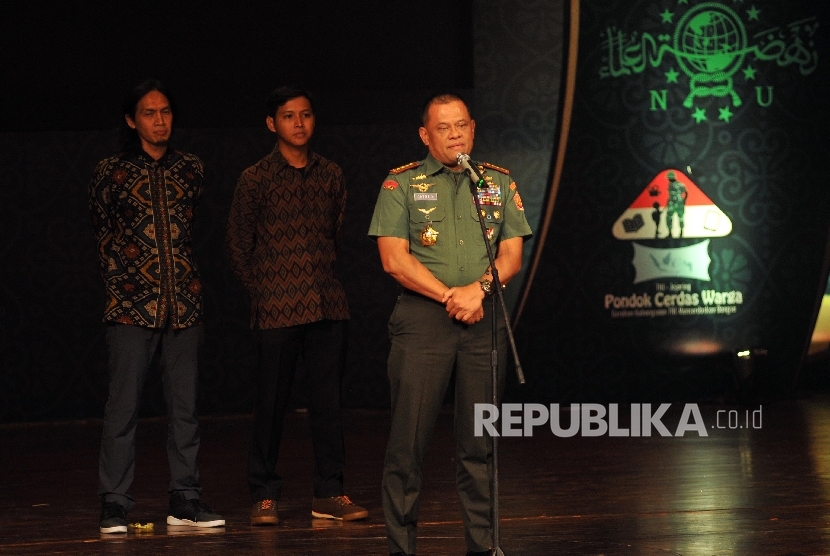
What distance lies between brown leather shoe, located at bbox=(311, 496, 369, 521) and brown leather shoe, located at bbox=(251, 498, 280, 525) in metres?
0.17

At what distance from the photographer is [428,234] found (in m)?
3.50

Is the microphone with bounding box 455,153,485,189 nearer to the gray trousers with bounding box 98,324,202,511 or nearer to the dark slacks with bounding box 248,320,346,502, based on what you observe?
the dark slacks with bounding box 248,320,346,502

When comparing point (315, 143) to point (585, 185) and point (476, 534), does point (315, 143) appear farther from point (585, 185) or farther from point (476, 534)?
point (476, 534)

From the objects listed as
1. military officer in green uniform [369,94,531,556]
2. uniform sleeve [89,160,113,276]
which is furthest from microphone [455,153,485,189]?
uniform sleeve [89,160,113,276]

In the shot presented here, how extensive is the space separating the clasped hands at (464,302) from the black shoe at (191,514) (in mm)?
1349

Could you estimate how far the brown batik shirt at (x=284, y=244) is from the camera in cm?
432

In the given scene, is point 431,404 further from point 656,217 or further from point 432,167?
point 656,217

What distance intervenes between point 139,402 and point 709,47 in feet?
15.0

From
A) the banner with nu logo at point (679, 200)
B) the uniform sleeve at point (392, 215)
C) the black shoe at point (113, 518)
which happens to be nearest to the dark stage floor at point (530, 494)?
the black shoe at point (113, 518)

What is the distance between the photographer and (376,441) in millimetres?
6359

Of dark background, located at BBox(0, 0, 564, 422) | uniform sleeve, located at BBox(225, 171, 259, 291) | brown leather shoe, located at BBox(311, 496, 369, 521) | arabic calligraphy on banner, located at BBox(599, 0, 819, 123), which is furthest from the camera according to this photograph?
arabic calligraphy on banner, located at BBox(599, 0, 819, 123)

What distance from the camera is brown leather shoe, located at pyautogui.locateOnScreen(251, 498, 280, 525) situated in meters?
4.20

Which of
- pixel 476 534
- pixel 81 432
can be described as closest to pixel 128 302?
pixel 476 534

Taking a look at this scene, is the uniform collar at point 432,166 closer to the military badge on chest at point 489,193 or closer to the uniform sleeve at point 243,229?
the military badge on chest at point 489,193
